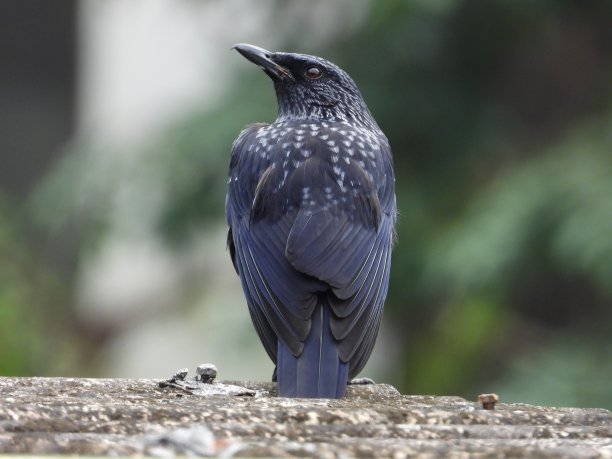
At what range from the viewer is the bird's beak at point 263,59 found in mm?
5977

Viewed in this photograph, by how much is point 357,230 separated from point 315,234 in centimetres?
22

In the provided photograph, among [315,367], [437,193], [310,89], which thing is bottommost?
[315,367]

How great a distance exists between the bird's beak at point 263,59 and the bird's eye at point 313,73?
8cm

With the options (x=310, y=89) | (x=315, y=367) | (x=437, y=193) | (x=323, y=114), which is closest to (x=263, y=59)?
(x=310, y=89)

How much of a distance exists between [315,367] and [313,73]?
1.93 meters

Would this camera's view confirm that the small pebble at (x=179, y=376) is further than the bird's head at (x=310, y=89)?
No

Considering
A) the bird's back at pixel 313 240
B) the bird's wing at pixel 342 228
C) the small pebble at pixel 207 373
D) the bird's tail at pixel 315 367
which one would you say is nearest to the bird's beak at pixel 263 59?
the bird's back at pixel 313 240

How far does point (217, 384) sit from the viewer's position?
167 inches

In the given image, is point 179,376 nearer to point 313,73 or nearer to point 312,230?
point 312,230

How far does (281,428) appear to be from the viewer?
9.81ft

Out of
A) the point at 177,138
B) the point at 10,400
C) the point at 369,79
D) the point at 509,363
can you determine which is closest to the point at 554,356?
the point at 509,363

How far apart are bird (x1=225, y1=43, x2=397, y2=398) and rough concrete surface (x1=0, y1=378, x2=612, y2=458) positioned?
3.16 ft

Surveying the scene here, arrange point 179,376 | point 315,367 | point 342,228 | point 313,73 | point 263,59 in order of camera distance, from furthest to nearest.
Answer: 1. point 313,73
2. point 263,59
3. point 342,228
4. point 315,367
5. point 179,376

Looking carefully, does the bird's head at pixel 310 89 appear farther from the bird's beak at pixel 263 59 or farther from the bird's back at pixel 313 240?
the bird's back at pixel 313 240
